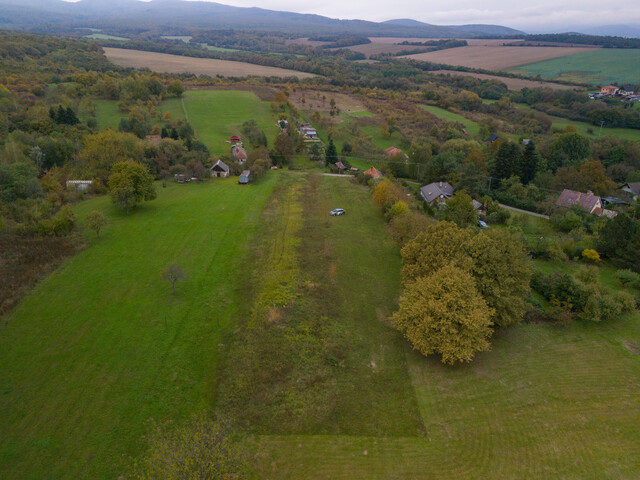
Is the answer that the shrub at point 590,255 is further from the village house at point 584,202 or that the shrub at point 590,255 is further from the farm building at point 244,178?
the farm building at point 244,178

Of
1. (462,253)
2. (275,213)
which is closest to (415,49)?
(275,213)

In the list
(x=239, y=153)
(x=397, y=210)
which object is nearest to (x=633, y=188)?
(x=397, y=210)

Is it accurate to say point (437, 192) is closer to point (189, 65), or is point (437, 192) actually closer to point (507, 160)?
point (507, 160)

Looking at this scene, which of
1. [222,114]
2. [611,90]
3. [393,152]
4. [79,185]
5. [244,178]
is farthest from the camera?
[611,90]

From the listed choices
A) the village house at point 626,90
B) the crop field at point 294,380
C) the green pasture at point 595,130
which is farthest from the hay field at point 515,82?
the crop field at point 294,380

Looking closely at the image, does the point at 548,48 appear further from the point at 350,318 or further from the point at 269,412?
the point at 269,412

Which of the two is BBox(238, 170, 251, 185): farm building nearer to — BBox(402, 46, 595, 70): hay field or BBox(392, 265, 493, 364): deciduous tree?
BBox(392, 265, 493, 364): deciduous tree
